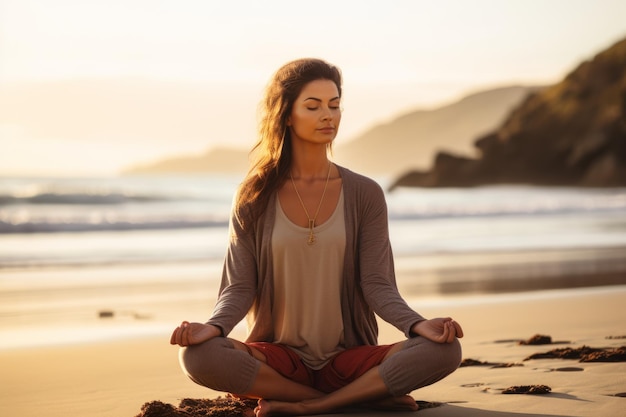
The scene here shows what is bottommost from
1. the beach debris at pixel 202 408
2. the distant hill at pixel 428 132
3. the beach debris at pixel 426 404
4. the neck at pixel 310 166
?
the beach debris at pixel 426 404

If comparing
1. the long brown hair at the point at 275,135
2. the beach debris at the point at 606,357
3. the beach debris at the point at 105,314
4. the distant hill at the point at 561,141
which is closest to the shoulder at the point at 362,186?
the long brown hair at the point at 275,135

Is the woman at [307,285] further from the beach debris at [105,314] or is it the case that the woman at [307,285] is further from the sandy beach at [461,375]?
the beach debris at [105,314]

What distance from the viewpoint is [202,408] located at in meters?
4.63

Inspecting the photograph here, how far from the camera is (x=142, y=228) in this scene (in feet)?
60.0

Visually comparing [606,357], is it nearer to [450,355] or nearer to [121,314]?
[450,355]

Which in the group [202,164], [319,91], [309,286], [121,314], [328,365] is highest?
[202,164]

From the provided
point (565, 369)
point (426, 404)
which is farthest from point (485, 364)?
point (426, 404)

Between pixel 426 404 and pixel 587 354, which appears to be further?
pixel 587 354

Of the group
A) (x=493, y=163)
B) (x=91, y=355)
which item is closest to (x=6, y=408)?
(x=91, y=355)

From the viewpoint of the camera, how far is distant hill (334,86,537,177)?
73.2 m

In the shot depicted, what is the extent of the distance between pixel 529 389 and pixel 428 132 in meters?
71.0

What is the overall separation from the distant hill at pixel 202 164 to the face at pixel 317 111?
44.0 m

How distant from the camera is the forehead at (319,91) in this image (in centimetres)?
463

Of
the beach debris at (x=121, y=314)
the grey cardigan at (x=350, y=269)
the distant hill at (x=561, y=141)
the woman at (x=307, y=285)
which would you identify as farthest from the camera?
the distant hill at (x=561, y=141)
